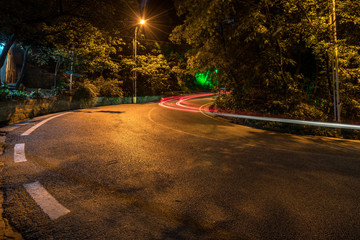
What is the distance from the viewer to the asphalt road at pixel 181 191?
2.53 meters

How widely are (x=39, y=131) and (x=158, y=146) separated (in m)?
4.41

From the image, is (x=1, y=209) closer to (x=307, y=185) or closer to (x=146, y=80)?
(x=307, y=185)

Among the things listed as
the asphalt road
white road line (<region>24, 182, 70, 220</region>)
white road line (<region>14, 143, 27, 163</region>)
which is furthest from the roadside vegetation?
white road line (<region>24, 182, 70, 220</region>)

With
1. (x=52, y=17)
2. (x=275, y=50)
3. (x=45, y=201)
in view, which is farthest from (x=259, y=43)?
(x=45, y=201)

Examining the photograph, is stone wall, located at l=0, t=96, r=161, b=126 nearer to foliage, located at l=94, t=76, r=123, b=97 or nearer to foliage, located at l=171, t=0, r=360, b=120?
foliage, located at l=94, t=76, r=123, b=97

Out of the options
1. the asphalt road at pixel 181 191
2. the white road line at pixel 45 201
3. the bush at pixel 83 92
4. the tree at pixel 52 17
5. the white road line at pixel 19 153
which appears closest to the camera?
the asphalt road at pixel 181 191

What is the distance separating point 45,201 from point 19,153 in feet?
9.16

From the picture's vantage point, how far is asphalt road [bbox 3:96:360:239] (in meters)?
2.53

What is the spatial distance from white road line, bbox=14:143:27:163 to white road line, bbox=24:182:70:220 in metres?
1.49

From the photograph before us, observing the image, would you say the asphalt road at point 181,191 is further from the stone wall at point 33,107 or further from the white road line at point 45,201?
the stone wall at point 33,107

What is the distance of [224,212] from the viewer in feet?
9.61

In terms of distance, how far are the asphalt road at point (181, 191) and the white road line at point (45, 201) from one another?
6 centimetres

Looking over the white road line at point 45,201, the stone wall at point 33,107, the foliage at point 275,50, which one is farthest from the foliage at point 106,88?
the white road line at point 45,201

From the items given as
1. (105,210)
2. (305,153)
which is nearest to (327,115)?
(305,153)
